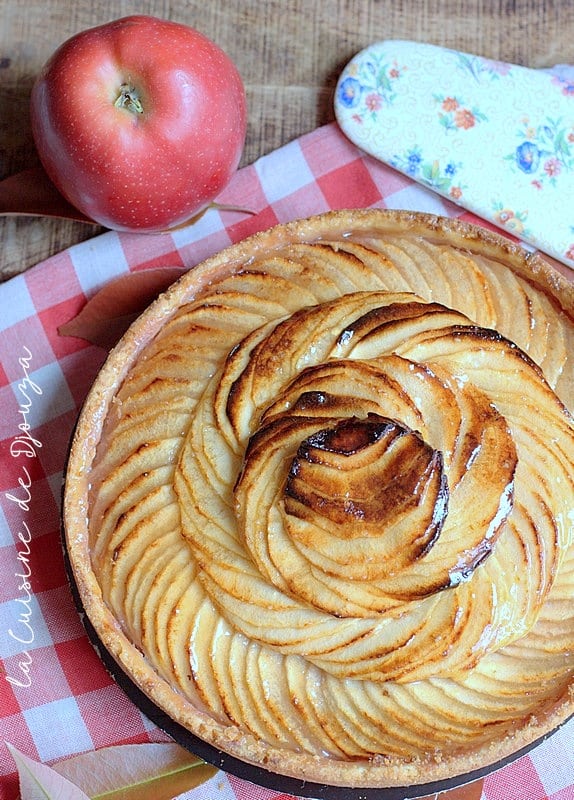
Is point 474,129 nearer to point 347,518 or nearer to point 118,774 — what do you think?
point 347,518

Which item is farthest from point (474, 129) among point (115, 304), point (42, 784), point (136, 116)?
point (42, 784)

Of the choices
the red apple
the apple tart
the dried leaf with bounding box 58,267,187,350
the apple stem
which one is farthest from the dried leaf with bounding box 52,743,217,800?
the apple stem

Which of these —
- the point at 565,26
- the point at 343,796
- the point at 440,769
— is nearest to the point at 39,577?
the point at 343,796

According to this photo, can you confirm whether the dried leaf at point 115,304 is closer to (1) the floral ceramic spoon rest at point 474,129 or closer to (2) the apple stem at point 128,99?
(2) the apple stem at point 128,99

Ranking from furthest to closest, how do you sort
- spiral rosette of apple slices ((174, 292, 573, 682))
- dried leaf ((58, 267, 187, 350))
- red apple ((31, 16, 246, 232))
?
1. dried leaf ((58, 267, 187, 350))
2. red apple ((31, 16, 246, 232))
3. spiral rosette of apple slices ((174, 292, 573, 682))

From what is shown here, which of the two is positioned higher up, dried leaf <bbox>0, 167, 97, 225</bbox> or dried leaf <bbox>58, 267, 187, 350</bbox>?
dried leaf <bbox>0, 167, 97, 225</bbox>

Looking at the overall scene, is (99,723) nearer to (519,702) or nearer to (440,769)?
(440,769)

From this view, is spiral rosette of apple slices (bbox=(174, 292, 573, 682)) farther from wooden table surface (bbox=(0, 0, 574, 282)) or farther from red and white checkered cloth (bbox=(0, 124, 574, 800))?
wooden table surface (bbox=(0, 0, 574, 282))
